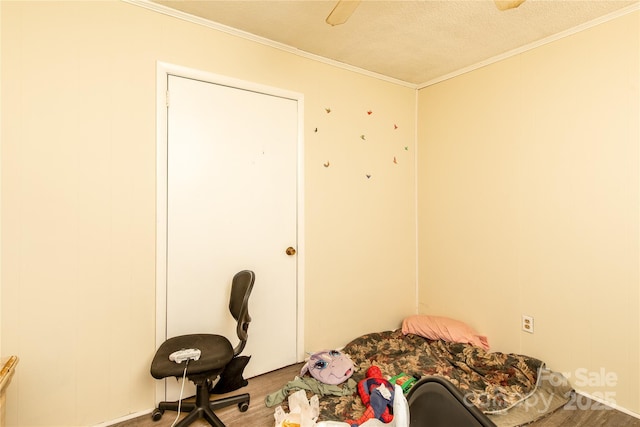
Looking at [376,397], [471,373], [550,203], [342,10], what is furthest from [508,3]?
[471,373]

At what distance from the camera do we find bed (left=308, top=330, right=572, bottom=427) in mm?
1965

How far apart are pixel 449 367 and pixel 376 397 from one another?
768mm

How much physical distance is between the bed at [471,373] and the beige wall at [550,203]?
229 mm

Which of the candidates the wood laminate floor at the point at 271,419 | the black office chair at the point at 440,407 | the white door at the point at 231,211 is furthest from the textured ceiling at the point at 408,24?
the wood laminate floor at the point at 271,419

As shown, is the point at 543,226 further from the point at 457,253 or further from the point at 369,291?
the point at 369,291

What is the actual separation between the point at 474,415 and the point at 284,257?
1855 mm

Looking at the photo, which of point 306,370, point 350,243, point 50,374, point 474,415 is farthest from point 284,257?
point 474,415

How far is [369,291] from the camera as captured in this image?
9.86ft

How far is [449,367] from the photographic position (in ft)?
7.88

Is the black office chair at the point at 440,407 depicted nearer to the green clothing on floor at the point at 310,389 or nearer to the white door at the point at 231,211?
the green clothing on floor at the point at 310,389

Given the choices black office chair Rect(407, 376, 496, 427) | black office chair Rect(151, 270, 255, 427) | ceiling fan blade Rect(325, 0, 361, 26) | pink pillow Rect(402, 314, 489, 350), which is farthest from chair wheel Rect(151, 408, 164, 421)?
ceiling fan blade Rect(325, 0, 361, 26)

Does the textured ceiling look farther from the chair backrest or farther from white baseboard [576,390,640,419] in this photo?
white baseboard [576,390,640,419]

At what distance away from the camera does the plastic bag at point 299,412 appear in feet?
5.91

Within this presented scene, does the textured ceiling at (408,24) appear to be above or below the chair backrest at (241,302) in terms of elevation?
above
